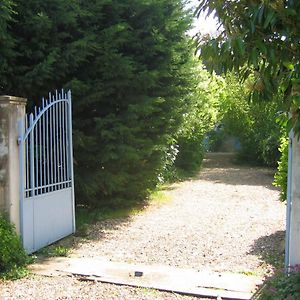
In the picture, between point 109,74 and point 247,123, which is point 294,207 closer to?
point 109,74

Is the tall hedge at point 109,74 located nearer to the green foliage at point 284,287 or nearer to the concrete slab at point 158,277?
the concrete slab at point 158,277

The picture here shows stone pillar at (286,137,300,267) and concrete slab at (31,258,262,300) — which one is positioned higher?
stone pillar at (286,137,300,267)

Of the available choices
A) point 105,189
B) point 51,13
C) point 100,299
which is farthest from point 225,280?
point 51,13

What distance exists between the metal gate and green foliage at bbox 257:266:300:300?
3572 millimetres

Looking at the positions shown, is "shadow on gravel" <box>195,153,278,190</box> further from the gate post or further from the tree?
the tree

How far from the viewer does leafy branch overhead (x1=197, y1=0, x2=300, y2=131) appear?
322cm

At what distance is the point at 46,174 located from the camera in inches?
285

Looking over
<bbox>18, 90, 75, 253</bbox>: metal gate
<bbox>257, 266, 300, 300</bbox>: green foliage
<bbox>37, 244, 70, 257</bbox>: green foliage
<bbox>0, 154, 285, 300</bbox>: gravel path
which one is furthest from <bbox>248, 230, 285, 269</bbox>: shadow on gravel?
<bbox>18, 90, 75, 253</bbox>: metal gate

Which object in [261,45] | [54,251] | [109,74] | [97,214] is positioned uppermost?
[109,74]

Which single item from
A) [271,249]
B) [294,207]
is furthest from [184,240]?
[294,207]

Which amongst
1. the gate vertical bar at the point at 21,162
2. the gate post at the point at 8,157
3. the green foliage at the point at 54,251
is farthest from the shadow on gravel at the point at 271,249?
the gate post at the point at 8,157

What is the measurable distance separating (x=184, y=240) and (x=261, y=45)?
16.5ft

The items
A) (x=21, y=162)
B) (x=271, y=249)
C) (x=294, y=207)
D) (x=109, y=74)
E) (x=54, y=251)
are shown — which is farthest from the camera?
(x=109, y=74)

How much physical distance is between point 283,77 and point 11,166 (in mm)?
4020
